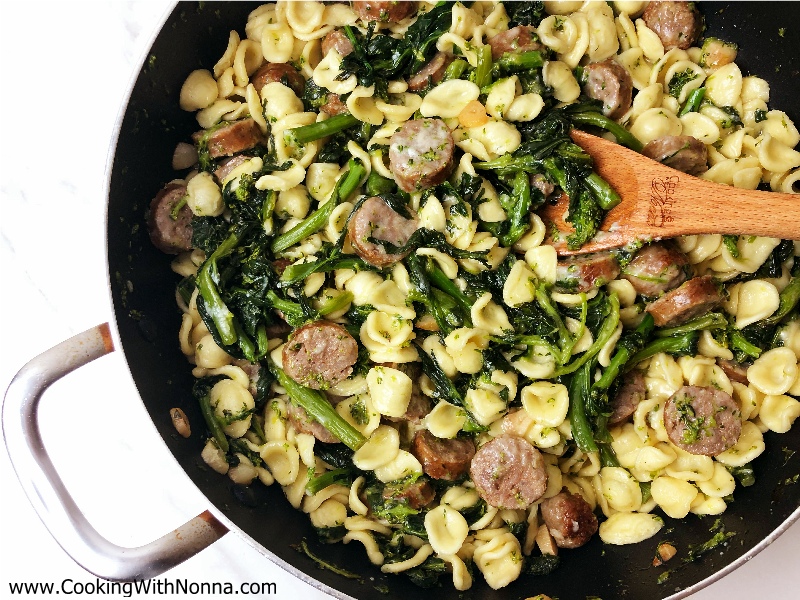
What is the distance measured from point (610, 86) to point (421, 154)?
3.57 feet

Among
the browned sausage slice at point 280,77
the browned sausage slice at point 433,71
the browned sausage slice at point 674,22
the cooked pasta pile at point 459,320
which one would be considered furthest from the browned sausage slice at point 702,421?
the browned sausage slice at point 280,77

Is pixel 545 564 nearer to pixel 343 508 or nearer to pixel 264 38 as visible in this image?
pixel 343 508

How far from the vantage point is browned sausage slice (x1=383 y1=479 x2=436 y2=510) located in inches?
135

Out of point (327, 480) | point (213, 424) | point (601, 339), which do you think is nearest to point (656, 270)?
point (601, 339)

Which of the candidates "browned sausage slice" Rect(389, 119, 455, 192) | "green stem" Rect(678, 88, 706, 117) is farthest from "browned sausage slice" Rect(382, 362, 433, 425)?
"green stem" Rect(678, 88, 706, 117)

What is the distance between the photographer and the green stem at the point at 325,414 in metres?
3.38

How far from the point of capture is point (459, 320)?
11.1 ft

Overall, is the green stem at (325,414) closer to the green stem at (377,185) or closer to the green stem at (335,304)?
the green stem at (335,304)

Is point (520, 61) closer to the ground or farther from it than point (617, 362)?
farther from it

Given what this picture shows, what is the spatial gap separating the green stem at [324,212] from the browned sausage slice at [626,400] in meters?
1.70

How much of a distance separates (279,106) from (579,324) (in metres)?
1.86

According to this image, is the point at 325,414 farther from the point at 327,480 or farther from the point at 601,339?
the point at 601,339

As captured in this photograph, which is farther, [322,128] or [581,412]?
[322,128]

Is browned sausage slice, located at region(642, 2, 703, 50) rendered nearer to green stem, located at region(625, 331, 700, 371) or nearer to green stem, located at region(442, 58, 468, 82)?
green stem, located at region(442, 58, 468, 82)
